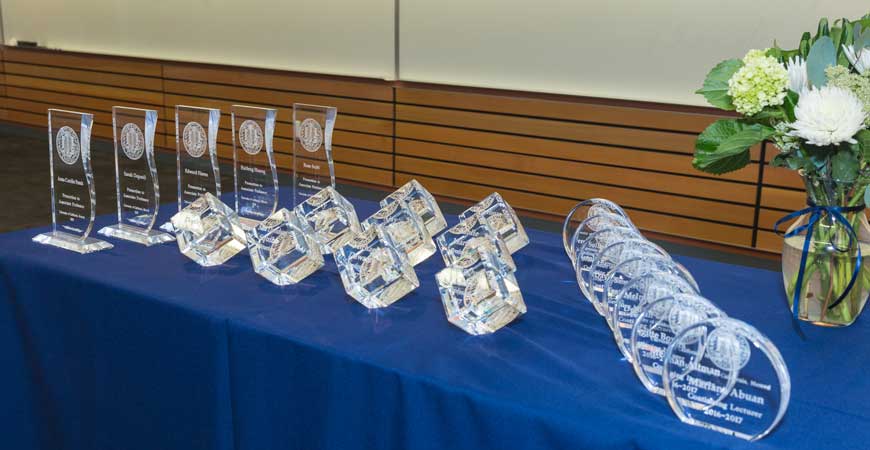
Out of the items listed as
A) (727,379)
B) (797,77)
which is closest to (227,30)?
(797,77)

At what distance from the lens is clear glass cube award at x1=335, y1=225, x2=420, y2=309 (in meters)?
1.85

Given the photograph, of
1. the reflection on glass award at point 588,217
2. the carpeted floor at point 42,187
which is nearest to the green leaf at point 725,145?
the reflection on glass award at point 588,217

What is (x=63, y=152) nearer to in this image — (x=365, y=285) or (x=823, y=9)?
(x=365, y=285)

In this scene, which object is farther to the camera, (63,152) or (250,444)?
(63,152)

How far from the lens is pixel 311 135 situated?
2523 mm

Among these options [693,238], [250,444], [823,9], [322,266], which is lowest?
[693,238]

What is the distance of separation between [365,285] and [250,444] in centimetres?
40

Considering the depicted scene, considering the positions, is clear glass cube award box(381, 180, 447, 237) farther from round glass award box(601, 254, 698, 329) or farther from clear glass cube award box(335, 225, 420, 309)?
round glass award box(601, 254, 698, 329)

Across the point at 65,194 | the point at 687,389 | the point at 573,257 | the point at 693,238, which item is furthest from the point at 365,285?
the point at 693,238

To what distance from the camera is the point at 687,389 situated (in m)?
1.37

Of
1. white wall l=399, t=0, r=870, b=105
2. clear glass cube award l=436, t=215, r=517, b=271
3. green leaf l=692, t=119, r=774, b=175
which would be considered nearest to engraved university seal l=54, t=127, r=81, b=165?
clear glass cube award l=436, t=215, r=517, b=271

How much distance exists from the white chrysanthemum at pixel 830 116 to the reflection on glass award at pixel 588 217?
48cm

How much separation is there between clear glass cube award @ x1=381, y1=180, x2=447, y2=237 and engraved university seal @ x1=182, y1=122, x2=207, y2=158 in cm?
52

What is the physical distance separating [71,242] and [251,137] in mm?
549
